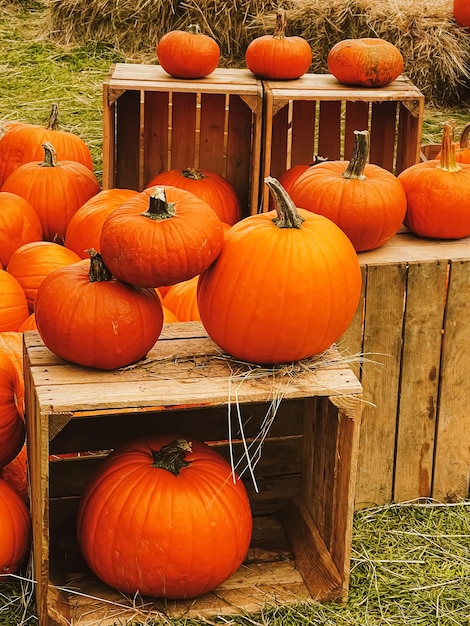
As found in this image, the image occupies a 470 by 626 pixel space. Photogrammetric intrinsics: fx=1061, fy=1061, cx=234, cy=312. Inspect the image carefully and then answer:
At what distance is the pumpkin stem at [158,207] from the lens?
2621 millimetres

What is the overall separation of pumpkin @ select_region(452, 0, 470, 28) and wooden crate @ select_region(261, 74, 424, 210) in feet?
9.24

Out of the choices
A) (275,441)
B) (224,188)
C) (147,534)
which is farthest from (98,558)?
(224,188)

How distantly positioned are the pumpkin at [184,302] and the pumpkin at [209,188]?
3.27 ft

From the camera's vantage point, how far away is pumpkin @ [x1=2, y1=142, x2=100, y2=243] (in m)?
4.57

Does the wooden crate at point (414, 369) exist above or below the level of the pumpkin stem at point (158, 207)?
below

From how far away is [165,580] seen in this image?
2.80 m

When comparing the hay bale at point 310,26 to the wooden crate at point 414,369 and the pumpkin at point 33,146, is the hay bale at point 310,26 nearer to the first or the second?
the pumpkin at point 33,146

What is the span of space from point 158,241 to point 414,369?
111 cm

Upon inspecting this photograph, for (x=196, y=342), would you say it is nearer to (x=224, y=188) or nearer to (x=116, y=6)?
(x=224, y=188)

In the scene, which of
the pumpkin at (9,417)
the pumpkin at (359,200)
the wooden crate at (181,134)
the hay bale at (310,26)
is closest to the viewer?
the pumpkin at (9,417)

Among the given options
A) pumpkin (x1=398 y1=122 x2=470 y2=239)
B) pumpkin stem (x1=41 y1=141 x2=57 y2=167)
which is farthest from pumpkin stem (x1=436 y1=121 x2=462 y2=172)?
pumpkin stem (x1=41 y1=141 x2=57 y2=167)

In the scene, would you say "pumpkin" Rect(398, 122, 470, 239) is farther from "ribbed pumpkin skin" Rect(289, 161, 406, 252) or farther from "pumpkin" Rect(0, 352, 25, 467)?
"pumpkin" Rect(0, 352, 25, 467)

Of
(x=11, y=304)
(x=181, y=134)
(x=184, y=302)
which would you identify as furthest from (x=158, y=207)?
(x=181, y=134)

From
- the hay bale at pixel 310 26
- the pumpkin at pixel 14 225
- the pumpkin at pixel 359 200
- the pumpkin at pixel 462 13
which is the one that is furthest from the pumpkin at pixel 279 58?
the pumpkin at pixel 462 13
